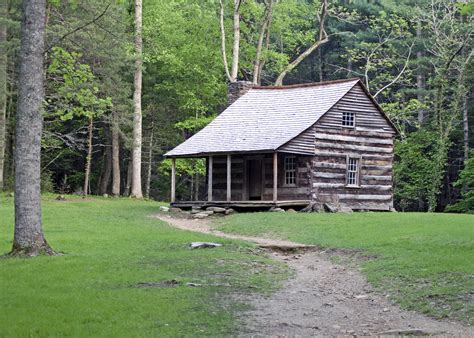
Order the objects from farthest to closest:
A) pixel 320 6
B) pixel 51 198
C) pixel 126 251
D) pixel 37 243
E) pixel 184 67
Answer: pixel 320 6 → pixel 184 67 → pixel 51 198 → pixel 126 251 → pixel 37 243

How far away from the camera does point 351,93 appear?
108 feet

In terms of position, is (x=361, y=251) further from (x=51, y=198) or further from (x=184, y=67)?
(x=184, y=67)

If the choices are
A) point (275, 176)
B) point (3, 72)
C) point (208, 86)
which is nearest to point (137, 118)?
point (208, 86)

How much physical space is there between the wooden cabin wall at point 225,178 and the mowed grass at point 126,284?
1159cm

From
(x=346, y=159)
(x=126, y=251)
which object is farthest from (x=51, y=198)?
(x=126, y=251)

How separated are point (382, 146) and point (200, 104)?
16310 mm

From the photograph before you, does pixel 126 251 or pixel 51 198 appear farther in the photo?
pixel 51 198

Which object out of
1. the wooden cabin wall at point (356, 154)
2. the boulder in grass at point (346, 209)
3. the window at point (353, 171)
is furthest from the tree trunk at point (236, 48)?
the boulder in grass at point (346, 209)

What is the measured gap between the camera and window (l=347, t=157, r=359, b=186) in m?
32.8

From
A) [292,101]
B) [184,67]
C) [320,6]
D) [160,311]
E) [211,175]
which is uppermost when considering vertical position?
[320,6]

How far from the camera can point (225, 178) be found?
33.8 metres

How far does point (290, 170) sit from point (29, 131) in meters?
18.5

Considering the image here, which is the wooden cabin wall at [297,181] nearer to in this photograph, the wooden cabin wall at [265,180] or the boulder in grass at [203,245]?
the wooden cabin wall at [265,180]

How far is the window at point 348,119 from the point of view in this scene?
108 ft
